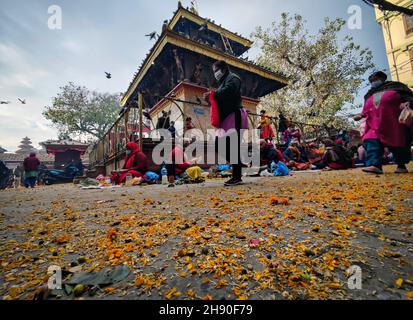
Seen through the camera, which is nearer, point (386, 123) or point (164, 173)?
point (386, 123)

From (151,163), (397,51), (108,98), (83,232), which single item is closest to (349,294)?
(83,232)

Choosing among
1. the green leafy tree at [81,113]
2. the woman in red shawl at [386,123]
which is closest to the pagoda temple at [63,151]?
the green leafy tree at [81,113]

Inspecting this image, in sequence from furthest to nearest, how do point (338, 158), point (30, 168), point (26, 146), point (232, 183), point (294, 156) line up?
point (26, 146)
point (30, 168)
point (294, 156)
point (338, 158)
point (232, 183)

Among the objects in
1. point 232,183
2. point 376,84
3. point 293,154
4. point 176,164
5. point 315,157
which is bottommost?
point 232,183

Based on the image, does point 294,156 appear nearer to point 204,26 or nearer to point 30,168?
point 204,26

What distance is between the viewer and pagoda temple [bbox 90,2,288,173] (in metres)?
8.79

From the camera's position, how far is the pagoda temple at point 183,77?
28.8 ft

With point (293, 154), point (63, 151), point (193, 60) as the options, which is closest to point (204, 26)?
point (193, 60)

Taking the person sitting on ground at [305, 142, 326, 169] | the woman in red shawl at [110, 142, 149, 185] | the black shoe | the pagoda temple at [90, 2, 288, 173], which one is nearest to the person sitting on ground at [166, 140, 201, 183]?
the woman in red shawl at [110, 142, 149, 185]

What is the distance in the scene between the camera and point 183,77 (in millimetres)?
10164

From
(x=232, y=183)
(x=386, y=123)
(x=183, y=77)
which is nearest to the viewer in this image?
(x=386, y=123)

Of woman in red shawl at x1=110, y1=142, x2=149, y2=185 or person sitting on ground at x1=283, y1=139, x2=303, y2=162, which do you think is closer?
woman in red shawl at x1=110, y1=142, x2=149, y2=185

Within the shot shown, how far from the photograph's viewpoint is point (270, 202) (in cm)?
211

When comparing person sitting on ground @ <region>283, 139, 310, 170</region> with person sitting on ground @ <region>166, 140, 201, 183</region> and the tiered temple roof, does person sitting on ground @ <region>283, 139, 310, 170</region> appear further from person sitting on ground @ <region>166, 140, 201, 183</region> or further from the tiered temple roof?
the tiered temple roof
